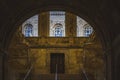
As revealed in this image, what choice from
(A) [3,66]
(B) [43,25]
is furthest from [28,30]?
(A) [3,66]

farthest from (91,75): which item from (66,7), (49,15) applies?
(66,7)

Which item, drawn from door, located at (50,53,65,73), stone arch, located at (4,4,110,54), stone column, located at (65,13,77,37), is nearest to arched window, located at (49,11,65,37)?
stone column, located at (65,13,77,37)

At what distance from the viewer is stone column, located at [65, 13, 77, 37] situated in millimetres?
42787

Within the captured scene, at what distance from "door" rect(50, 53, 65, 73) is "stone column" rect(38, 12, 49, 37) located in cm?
194

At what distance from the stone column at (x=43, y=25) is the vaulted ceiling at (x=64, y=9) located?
1778cm

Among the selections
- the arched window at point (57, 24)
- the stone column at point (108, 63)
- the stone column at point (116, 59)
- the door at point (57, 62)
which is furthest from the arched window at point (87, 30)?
the stone column at point (116, 59)

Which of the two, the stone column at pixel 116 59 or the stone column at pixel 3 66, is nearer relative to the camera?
the stone column at pixel 116 59

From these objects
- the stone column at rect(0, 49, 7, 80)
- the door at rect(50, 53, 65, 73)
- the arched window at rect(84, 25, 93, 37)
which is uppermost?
the arched window at rect(84, 25, 93, 37)

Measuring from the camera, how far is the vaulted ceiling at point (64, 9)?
74.6 feet

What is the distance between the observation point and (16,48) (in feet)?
126

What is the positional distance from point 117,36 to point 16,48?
1743 centimetres

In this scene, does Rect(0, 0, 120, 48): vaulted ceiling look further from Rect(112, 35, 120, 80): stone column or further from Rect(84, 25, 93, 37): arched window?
Rect(84, 25, 93, 37): arched window

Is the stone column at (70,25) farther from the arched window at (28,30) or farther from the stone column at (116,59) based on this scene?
the stone column at (116,59)

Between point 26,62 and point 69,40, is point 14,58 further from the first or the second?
point 69,40
